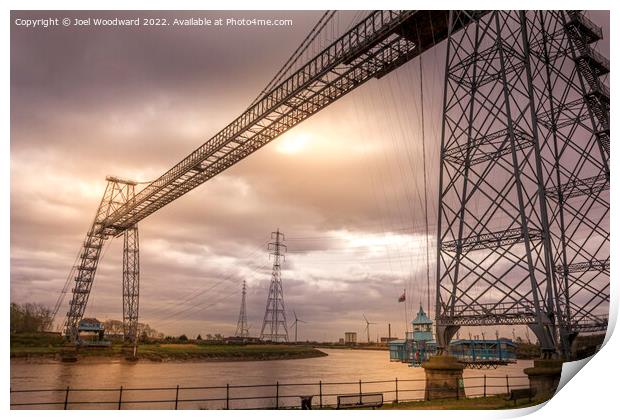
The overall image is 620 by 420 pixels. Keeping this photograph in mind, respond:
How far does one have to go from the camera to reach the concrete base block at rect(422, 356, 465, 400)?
13.0m

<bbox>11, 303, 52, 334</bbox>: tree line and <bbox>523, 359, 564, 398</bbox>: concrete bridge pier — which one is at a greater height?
<bbox>11, 303, 52, 334</bbox>: tree line

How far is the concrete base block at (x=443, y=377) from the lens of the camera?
1303 centimetres

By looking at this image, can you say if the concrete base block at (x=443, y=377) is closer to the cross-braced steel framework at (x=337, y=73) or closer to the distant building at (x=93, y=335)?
the cross-braced steel framework at (x=337, y=73)

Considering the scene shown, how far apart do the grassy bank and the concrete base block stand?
1073 centimetres

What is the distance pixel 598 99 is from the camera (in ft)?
56.8

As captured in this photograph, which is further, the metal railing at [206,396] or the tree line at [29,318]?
the metal railing at [206,396]

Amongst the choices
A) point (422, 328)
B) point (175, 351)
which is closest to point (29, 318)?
point (422, 328)

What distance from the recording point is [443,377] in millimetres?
13172

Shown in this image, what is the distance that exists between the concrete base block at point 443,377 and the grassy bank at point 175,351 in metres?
10.7

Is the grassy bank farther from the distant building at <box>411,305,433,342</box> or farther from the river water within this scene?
the distant building at <box>411,305,433,342</box>

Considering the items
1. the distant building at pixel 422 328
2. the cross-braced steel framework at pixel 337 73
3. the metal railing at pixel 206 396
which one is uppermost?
the cross-braced steel framework at pixel 337 73

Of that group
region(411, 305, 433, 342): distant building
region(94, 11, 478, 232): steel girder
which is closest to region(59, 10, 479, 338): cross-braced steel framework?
region(94, 11, 478, 232): steel girder

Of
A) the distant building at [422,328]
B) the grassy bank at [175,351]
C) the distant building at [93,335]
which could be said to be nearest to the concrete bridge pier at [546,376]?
the distant building at [422,328]
